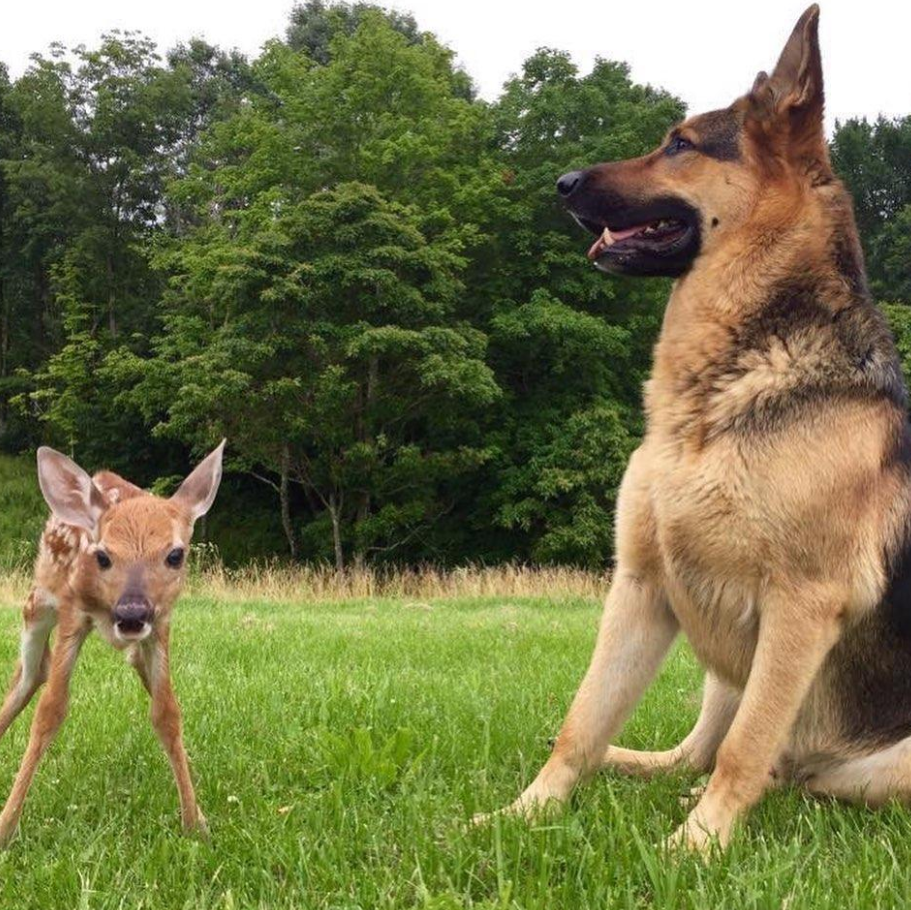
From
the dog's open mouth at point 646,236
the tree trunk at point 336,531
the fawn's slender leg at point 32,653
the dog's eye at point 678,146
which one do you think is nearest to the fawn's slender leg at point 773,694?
the dog's open mouth at point 646,236

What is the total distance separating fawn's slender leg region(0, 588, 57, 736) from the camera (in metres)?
3.19

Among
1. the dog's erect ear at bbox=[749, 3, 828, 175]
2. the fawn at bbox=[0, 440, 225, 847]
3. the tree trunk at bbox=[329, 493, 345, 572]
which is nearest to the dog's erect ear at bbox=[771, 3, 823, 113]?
the dog's erect ear at bbox=[749, 3, 828, 175]

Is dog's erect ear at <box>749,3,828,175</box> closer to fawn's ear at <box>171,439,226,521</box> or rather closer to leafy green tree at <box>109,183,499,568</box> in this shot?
fawn's ear at <box>171,439,226,521</box>

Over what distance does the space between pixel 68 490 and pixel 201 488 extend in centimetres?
42

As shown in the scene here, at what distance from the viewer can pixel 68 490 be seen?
2.88 metres

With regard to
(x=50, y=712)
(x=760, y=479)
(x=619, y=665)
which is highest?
(x=760, y=479)

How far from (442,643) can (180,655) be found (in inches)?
82.7

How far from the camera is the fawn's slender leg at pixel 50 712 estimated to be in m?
2.68

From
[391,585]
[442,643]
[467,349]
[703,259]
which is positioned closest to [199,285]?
[467,349]

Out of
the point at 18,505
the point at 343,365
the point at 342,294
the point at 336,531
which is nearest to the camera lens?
the point at 342,294

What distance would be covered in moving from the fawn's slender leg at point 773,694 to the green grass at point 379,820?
160mm

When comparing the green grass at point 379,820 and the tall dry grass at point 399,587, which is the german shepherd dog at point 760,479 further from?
the tall dry grass at point 399,587

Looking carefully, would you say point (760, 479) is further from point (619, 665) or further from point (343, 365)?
point (343, 365)

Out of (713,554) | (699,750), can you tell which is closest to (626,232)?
(713,554)
